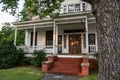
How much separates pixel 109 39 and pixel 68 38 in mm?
15311

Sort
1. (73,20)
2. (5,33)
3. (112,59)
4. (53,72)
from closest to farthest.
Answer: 1. (112,59)
2. (53,72)
3. (73,20)
4. (5,33)

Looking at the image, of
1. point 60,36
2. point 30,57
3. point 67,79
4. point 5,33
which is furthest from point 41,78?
point 5,33

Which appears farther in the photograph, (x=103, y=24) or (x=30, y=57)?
(x=30, y=57)

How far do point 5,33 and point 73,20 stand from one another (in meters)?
30.4

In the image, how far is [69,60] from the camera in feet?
44.5

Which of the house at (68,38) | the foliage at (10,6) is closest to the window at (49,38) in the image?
the house at (68,38)

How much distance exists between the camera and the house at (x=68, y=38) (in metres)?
12.6

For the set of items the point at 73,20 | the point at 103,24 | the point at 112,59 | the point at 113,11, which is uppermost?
the point at 73,20

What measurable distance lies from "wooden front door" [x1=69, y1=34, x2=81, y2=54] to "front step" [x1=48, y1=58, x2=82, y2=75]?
3.67 metres

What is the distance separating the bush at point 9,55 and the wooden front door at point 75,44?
5789mm

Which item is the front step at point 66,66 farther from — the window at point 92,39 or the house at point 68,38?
the window at point 92,39

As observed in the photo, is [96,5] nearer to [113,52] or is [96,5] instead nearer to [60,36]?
[113,52]

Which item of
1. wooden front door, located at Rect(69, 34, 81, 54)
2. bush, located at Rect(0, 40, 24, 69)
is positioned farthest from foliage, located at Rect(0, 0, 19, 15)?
wooden front door, located at Rect(69, 34, 81, 54)

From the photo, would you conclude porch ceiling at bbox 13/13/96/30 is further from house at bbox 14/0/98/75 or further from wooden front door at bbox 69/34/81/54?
wooden front door at bbox 69/34/81/54
